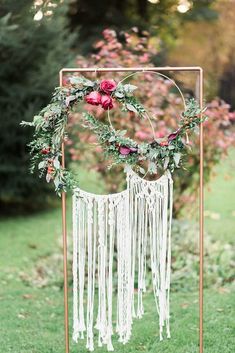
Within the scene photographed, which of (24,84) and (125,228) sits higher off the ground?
(24,84)

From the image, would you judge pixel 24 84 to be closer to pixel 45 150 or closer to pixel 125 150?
pixel 45 150

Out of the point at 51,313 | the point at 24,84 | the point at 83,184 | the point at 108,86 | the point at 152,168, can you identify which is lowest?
the point at 51,313

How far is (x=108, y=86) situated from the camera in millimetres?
3939

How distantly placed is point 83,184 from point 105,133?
6.96 meters

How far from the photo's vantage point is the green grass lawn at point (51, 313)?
4.79 metres

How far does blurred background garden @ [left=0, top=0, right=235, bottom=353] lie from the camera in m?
5.18

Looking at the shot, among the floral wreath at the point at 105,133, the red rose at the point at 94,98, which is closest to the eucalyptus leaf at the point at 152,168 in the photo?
the floral wreath at the point at 105,133

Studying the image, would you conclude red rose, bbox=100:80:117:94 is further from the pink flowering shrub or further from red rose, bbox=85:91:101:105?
the pink flowering shrub

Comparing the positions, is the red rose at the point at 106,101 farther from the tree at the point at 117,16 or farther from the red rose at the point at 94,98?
the tree at the point at 117,16

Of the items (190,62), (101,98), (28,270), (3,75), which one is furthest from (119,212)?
(190,62)

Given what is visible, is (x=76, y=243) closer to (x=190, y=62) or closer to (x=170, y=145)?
(x=170, y=145)

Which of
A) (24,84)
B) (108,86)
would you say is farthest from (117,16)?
(108,86)

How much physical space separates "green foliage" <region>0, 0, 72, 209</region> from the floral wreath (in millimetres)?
4579

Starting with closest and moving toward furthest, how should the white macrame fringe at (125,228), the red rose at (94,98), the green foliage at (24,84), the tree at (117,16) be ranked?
the red rose at (94,98)
the white macrame fringe at (125,228)
the green foliage at (24,84)
the tree at (117,16)
